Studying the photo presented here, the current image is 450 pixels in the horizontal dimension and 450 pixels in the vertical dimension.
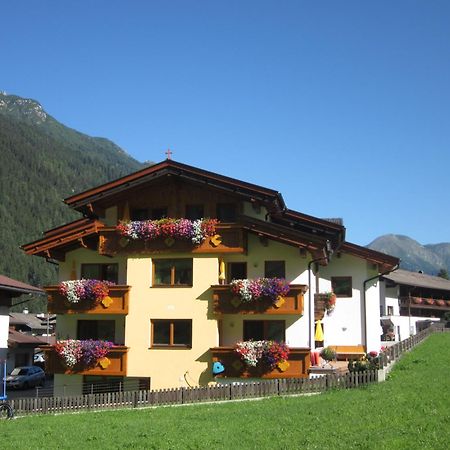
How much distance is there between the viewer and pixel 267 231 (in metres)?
28.0

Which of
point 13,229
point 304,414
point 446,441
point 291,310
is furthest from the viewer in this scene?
point 13,229

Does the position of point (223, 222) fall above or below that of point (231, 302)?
above

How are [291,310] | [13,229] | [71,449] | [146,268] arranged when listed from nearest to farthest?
1. [71,449]
2. [291,310]
3. [146,268]
4. [13,229]

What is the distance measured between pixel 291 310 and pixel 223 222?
16.3ft

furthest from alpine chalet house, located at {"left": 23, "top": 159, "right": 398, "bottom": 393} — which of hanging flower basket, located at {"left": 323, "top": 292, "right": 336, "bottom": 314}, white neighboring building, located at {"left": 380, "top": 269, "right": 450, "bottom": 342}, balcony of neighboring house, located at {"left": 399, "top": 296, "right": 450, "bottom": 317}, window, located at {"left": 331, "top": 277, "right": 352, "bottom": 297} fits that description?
balcony of neighboring house, located at {"left": 399, "top": 296, "right": 450, "bottom": 317}

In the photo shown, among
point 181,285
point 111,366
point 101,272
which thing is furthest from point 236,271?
point 111,366

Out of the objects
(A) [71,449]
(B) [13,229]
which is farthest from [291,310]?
(B) [13,229]

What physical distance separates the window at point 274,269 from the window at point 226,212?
259 cm

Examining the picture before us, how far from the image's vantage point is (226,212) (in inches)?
1155

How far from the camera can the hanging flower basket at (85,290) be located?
28469 millimetres

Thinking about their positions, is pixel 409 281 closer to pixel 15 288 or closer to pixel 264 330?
pixel 264 330

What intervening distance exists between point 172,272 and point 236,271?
2835 mm

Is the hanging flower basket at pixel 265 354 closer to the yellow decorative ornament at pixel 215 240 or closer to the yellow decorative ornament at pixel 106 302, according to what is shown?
the yellow decorative ornament at pixel 215 240

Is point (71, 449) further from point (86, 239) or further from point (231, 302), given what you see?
point (86, 239)
